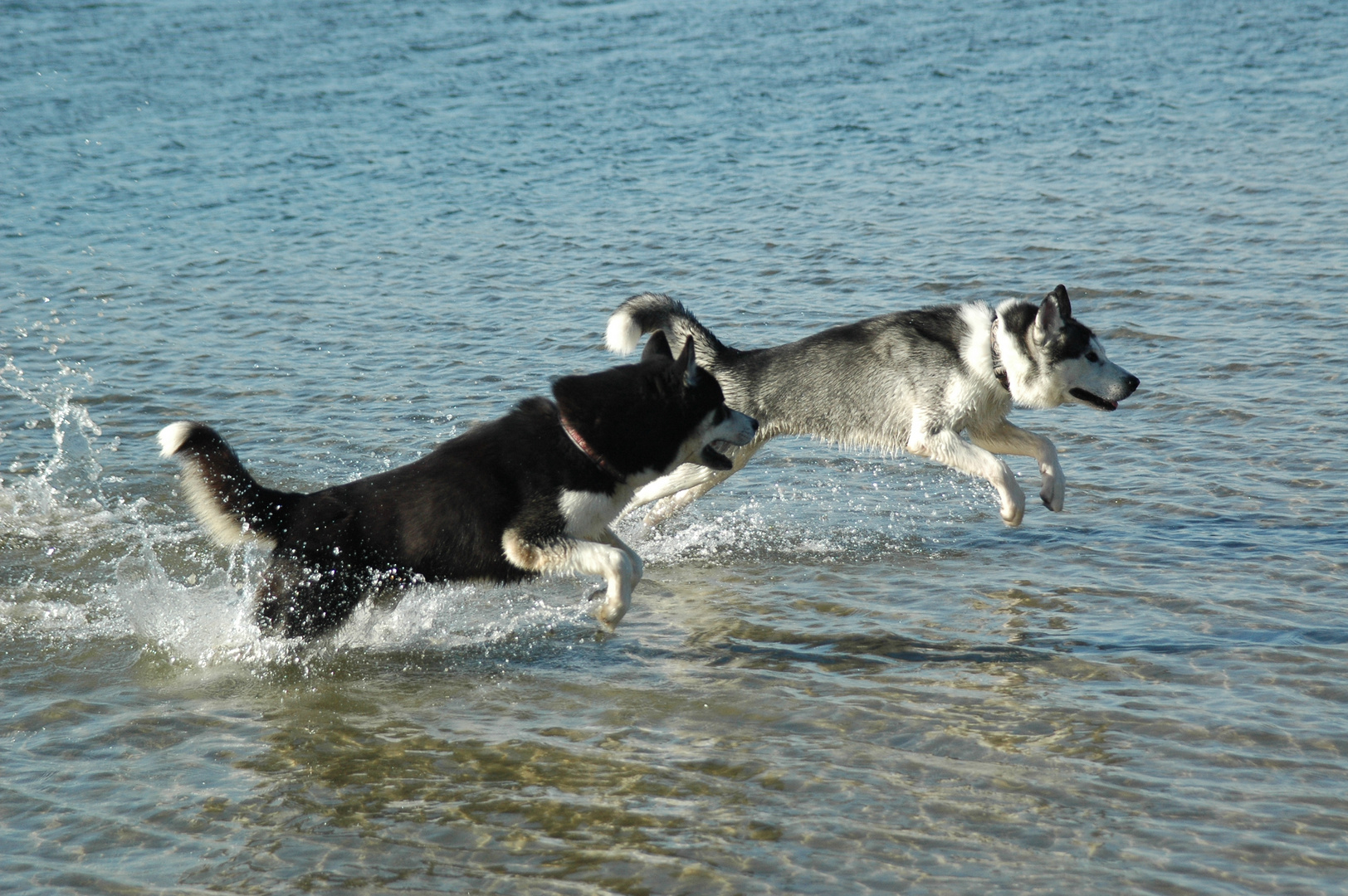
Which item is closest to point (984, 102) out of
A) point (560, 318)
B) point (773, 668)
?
point (560, 318)

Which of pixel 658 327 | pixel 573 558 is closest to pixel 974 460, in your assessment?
pixel 658 327

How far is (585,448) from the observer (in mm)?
4879

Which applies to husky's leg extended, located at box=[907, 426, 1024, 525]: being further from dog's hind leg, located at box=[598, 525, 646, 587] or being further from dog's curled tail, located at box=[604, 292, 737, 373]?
dog's hind leg, located at box=[598, 525, 646, 587]

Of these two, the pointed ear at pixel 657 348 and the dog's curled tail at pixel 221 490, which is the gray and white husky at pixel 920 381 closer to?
the pointed ear at pixel 657 348

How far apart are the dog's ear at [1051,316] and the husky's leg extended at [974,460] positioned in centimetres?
61

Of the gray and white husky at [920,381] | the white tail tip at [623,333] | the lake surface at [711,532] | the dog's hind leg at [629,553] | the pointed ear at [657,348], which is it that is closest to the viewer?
the lake surface at [711,532]

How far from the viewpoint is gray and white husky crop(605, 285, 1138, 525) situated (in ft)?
19.8

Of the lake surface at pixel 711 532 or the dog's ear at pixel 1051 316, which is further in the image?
the dog's ear at pixel 1051 316

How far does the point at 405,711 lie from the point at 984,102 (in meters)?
13.7

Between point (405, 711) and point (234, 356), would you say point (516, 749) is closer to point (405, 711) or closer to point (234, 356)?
point (405, 711)

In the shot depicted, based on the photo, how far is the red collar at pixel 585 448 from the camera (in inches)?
192

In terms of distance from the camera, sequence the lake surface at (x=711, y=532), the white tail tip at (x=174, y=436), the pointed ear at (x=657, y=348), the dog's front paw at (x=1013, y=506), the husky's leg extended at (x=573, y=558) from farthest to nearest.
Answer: the dog's front paw at (x=1013, y=506) < the pointed ear at (x=657, y=348) < the husky's leg extended at (x=573, y=558) < the white tail tip at (x=174, y=436) < the lake surface at (x=711, y=532)

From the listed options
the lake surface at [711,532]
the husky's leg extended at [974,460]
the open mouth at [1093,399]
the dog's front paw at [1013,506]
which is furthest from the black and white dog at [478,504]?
the open mouth at [1093,399]

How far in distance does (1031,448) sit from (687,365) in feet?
7.23
